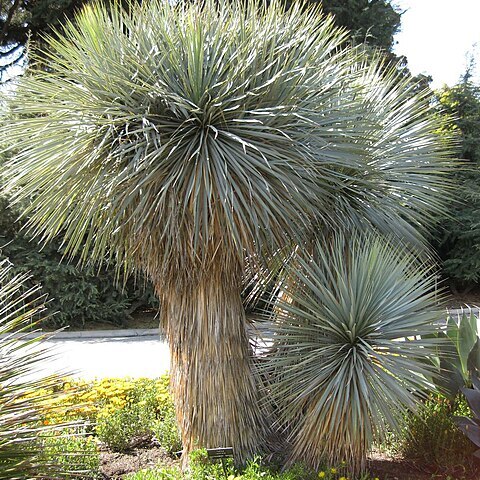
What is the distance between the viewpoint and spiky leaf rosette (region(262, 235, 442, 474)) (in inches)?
129

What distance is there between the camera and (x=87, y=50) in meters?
3.59

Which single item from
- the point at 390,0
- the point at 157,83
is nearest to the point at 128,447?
the point at 157,83

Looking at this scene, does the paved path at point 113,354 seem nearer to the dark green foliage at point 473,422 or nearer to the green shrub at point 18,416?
the dark green foliage at point 473,422

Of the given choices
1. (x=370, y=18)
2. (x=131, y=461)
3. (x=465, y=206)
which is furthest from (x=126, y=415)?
(x=465, y=206)

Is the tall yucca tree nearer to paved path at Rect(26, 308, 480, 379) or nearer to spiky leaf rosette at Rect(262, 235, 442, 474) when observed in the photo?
spiky leaf rosette at Rect(262, 235, 442, 474)

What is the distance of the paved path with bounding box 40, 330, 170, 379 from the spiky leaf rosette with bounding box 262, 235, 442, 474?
417cm

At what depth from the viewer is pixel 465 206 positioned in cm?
1848

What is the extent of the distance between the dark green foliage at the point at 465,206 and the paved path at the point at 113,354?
10.0 meters

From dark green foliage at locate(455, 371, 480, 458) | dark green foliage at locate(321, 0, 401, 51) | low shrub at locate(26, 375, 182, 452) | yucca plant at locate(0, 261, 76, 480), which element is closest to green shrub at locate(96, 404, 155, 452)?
low shrub at locate(26, 375, 182, 452)

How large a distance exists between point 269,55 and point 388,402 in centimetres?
232

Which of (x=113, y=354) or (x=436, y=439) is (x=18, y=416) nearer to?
(x=436, y=439)

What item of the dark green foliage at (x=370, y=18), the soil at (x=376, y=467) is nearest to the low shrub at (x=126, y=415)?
the soil at (x=376, y=467)

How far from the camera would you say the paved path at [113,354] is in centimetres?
892

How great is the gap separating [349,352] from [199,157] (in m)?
1.51
